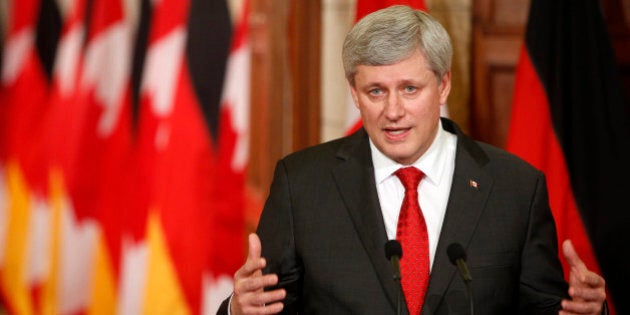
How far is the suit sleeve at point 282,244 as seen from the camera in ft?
5.59

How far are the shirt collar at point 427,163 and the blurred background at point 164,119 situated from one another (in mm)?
709

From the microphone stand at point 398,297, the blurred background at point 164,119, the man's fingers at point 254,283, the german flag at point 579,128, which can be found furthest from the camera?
the blurred background at point 164,119

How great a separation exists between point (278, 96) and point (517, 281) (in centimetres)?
266

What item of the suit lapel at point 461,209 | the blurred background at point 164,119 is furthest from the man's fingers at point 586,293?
the blurred background at point 164,119

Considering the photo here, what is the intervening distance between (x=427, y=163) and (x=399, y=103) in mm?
170

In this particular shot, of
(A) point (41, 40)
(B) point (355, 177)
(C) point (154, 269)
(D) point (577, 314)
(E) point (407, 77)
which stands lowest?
(C) point (154, 269)

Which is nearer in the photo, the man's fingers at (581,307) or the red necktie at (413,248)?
the man's fingers at (581,307)

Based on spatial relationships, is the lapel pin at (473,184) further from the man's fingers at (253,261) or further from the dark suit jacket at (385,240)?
the man's fingers at (253,261)

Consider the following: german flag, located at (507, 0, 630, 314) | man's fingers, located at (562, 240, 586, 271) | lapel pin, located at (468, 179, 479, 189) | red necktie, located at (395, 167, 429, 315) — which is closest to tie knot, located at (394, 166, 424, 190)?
red necktie, located at (395, 167, 429, 315)

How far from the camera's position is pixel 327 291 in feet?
5.45

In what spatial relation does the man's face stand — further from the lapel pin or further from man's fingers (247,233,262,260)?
man's fingers (247,233,262,260)

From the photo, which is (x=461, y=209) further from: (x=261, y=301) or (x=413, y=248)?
(x=261, y=301)

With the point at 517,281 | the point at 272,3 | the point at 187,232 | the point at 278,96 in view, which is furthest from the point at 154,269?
the point at 517,281

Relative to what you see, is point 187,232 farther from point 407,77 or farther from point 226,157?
point 407,77
